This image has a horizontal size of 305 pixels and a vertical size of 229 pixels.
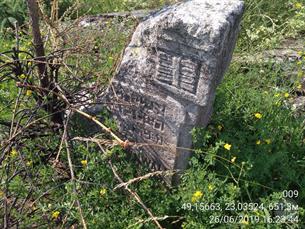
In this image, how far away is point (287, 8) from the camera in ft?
17.8

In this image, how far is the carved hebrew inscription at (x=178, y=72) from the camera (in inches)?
100

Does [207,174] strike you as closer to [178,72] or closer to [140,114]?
[140,114]

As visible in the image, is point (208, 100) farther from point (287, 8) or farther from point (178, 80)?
point (287, 8)

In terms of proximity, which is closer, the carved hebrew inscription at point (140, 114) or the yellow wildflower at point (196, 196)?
the yellow wildflower at point (196, 196)

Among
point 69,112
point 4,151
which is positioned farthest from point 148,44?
point 4,151

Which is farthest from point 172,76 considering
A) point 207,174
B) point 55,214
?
point 55,214

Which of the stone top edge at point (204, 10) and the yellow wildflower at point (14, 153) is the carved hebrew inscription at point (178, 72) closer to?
the stone top edge at point (204, 10)

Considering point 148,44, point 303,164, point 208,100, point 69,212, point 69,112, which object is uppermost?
point 148,44

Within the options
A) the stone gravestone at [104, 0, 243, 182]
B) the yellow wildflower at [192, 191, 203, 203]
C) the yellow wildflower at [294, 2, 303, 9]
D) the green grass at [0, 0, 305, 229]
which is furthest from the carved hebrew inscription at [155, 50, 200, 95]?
the yellow wildflower at [294, 2, 303, 9]

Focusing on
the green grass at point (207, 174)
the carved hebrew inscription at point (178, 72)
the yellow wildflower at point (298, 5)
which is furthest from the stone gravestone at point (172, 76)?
the yellow wildflower at point (298, 5)

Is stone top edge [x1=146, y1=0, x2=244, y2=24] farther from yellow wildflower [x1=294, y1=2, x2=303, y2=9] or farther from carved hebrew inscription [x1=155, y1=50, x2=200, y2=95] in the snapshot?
yellow wildflower [x1=294, y1=2, x2=303, y2=9]

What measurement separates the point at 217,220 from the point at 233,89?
4.36 feet

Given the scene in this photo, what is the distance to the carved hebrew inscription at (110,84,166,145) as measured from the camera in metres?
2.85

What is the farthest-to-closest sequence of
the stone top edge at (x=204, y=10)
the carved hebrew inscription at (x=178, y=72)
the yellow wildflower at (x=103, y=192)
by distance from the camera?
the yellow wildflower at (x=103, y=192) → the carved hebrew inscription at (x=178, y=72) → the stone top edge at (x=204, y=10)
